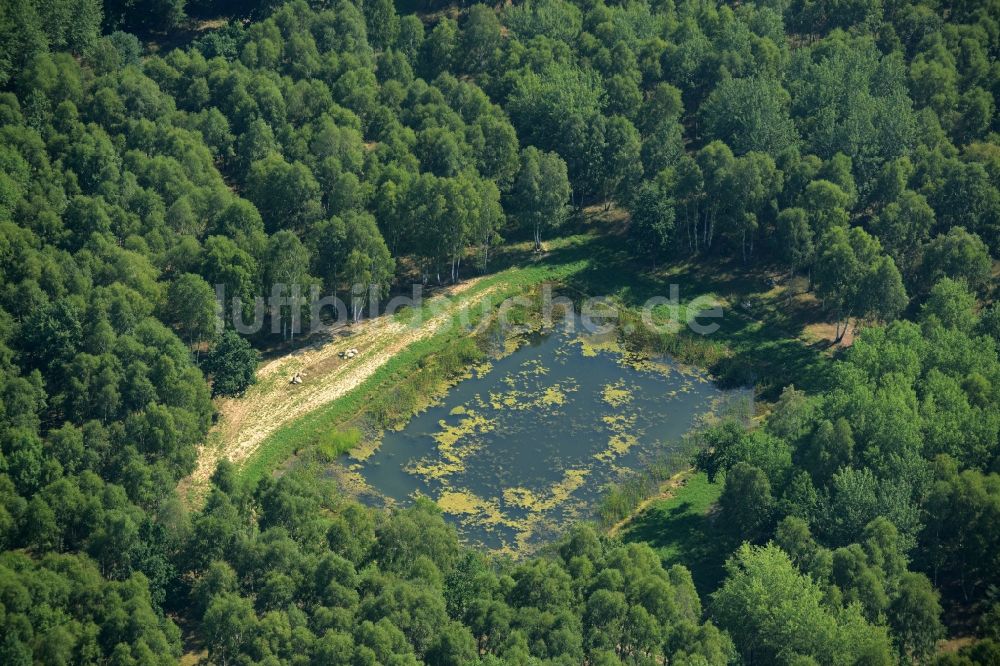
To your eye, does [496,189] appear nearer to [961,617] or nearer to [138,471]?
[138,471]

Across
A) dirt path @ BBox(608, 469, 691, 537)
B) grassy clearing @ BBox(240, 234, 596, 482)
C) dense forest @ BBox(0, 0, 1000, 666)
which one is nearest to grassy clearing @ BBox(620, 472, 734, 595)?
dirt path @ BBox(608, 469, 691, 537)

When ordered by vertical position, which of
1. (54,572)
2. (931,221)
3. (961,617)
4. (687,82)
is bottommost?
(961,617)

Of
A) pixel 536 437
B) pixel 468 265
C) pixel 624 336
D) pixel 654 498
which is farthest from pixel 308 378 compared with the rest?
pixel 654 498

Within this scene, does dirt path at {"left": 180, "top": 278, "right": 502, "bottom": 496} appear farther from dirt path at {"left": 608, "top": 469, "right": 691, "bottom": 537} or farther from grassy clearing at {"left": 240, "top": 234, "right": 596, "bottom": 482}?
dirt path at {"left": 608, "top": 469, "right": 691, "bottom": 537}

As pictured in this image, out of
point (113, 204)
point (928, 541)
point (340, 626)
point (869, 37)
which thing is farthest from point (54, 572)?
point (869, 37)

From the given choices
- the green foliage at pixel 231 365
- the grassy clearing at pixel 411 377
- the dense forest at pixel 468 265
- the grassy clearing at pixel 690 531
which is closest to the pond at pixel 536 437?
the grassy clearing at pixel 411 377

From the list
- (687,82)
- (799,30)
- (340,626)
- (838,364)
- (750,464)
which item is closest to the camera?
(340,626)

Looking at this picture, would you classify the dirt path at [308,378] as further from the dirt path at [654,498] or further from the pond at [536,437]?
the dirt path at [654,498]

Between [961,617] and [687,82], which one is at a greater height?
[687,82]
